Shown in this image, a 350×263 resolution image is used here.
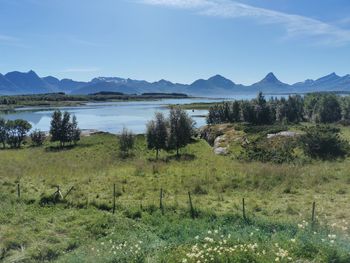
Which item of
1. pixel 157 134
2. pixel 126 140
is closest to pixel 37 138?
pixel 126 140

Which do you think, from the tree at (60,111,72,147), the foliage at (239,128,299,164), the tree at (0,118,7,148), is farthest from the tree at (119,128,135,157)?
the tree at (0,118,7,148)

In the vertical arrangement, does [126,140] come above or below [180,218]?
below

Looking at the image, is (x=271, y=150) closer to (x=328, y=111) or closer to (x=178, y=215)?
(x=178, y=215)

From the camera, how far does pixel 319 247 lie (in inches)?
447

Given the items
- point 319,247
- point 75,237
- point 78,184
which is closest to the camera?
point 319,247

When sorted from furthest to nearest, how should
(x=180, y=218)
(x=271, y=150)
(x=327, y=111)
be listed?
(x=327, y=111)
(x=271, y=150)
(x=180, y=218)

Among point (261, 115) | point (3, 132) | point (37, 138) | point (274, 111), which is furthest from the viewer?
point (274, 111)

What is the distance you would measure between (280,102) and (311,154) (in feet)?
259

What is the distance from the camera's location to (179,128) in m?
57.2

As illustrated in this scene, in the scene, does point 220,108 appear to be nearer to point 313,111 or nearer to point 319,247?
point 313,111

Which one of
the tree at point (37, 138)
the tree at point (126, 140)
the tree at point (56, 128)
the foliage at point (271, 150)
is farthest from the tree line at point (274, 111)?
the tree at point (126, 140)

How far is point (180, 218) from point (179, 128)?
1550 inches


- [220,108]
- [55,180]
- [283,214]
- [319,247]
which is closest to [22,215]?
[55,180]

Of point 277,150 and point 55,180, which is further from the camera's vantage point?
point 277,150
